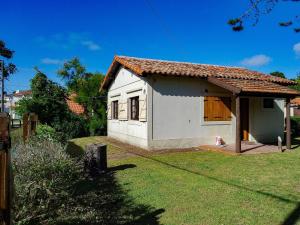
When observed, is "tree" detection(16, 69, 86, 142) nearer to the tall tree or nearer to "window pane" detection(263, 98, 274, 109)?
the tall tree

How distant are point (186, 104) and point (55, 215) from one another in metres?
9.64

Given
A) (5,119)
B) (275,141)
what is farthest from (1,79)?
(275,141)

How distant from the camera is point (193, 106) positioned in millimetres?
13625

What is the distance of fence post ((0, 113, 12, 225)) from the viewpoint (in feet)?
9.07

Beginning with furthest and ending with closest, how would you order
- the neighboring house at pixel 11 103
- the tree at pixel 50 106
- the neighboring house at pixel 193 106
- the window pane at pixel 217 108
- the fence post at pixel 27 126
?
the neighboring house at pixel 11 103 < the tree at pixel 50 106 < the window pane at pixel 217 108 < the neighboring house at pixel 193 106 < the fence post at pixel 27 126

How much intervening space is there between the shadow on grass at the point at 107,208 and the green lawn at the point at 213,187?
56 millimetres

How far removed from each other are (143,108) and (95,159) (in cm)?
506

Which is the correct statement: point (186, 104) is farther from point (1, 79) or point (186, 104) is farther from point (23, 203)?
point (23, 203)

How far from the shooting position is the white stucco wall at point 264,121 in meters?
15.0

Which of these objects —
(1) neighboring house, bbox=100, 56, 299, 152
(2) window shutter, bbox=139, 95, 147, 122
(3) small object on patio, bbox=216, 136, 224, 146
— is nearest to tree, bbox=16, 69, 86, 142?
(1) neighboring house, bbox=100, 56, 299, 152

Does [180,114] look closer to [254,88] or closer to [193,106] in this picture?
[193,106]

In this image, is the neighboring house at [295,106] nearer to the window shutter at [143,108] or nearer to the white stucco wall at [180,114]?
the white stucco wall at [180,114]

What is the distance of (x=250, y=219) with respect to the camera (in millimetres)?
4656

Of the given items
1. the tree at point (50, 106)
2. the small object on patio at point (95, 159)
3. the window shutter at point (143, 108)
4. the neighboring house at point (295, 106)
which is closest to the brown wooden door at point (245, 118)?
the window shutter at point (143, 108)
